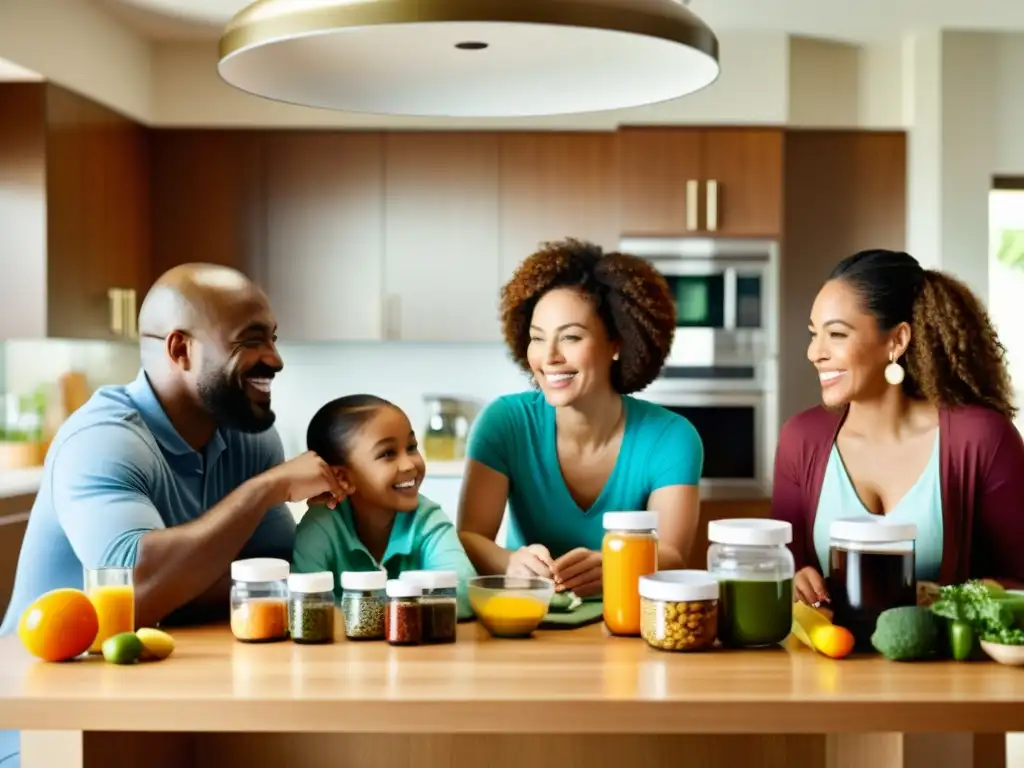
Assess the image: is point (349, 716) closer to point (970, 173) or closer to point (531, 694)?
point (531, 694)

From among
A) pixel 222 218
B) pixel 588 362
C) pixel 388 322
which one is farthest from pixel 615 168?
pixel 588 362

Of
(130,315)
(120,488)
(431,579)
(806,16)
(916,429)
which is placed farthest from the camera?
(130,315)

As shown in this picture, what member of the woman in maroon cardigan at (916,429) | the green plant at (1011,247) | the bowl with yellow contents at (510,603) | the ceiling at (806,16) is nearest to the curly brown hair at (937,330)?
the woman in maroon cardigan at (916,429)

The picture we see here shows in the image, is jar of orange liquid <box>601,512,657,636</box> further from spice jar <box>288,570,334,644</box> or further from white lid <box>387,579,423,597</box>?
spice jar <box>288,570,334,644</box>

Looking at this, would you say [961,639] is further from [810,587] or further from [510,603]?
[510,603]

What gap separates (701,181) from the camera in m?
5.14

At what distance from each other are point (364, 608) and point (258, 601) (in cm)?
15

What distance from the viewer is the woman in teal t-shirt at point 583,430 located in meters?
2.29

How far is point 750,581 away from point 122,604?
87 centimetres

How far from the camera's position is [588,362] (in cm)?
230

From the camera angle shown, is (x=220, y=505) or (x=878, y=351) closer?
(x=220, y=505)

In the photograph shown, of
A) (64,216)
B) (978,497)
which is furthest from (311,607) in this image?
(64,216)

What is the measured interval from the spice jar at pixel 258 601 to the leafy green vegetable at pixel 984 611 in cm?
91

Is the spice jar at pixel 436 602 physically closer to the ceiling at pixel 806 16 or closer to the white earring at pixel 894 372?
the white earring at pixel 894 372
